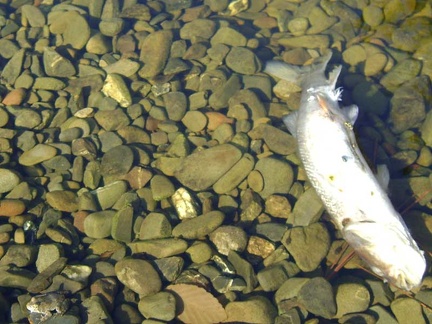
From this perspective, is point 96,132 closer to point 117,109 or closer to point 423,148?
point 117,109

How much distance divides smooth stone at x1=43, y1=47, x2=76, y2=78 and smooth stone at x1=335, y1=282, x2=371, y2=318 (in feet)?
17.3

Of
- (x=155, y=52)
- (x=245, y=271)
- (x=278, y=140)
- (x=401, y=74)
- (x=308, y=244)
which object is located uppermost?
(x=155, y=52)

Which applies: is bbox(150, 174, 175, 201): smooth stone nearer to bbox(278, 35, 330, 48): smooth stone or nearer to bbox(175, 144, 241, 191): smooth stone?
bbox(175, 144, 241, 191): smooth stone

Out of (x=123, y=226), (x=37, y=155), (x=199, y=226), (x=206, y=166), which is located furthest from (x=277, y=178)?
(x=37, y=155)

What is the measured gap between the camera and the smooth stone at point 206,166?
5434 millimetres

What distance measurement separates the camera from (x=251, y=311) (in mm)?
4242

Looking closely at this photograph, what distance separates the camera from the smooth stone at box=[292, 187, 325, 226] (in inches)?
197

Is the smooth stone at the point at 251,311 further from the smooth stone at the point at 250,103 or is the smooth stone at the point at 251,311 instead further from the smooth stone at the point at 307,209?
the smooth stone at the point at 250,103

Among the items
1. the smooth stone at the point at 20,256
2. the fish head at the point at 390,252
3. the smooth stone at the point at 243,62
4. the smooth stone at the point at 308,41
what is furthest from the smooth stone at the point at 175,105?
the fish head at the point at 390,252

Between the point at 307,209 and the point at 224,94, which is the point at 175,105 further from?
the point at 307,209

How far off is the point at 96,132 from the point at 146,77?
50.8 inches

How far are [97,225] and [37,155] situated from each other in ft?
5.00

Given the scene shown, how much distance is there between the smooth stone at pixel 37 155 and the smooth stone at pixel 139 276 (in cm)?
211

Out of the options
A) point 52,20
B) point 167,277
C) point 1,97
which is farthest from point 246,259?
point 52,20
